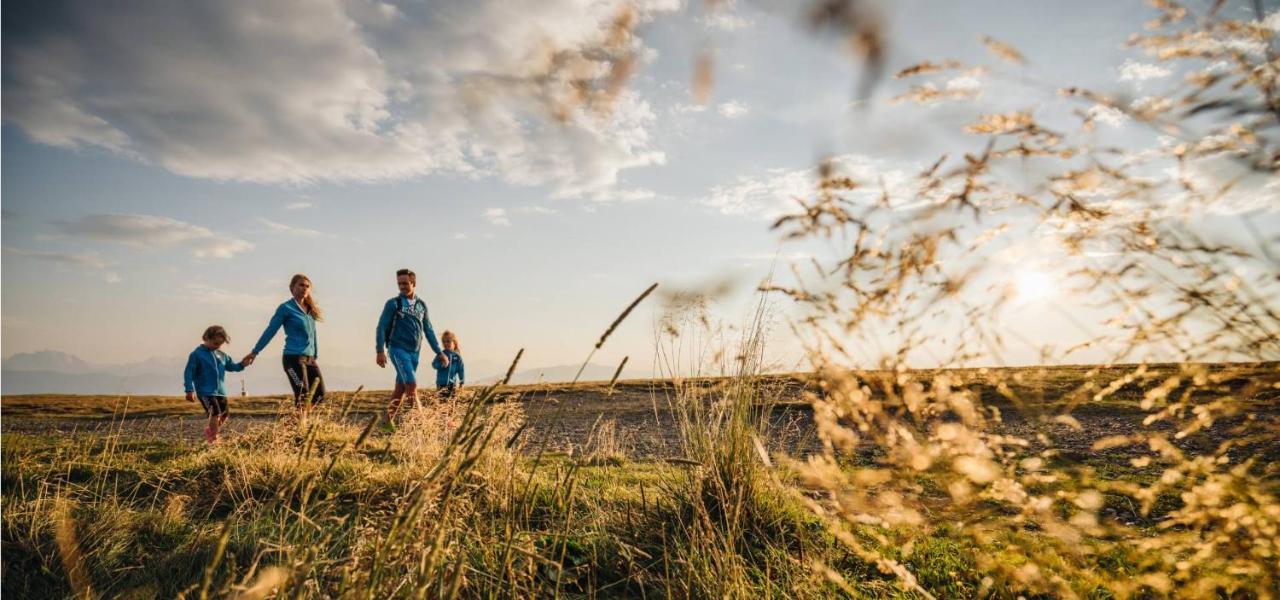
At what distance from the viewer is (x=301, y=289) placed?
7.97 meters

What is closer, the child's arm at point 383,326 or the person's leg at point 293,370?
the person's leg at point 293,370

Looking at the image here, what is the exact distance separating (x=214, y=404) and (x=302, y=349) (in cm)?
142

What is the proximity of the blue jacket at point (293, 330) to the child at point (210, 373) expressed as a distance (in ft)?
1.87

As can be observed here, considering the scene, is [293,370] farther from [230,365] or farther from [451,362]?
[451,362]

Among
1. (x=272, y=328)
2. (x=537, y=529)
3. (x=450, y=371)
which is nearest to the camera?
(x=537, y=529)

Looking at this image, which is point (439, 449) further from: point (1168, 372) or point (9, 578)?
point (1168, 372)

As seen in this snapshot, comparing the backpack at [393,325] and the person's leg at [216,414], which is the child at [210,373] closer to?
the person's leg at [216,414]

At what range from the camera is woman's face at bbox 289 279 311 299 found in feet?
26.1

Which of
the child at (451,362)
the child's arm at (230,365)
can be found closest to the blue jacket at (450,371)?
the child at (451,362)

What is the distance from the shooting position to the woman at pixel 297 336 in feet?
25.1

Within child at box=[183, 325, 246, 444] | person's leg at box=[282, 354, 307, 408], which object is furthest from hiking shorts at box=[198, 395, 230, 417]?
person's leg at box=[282, 354, 307, 408]

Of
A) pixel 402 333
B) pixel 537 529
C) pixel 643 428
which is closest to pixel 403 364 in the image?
pixel 402 333

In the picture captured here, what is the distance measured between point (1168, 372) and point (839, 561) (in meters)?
2.09

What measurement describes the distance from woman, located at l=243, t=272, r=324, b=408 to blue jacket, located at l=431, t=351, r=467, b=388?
2134 millimetres
